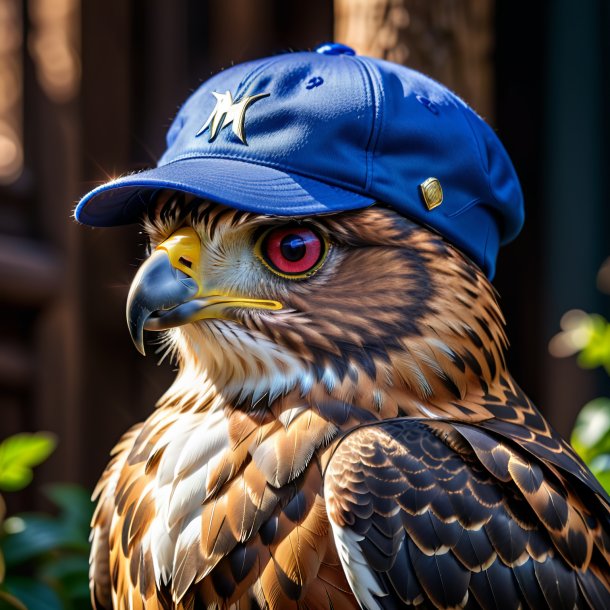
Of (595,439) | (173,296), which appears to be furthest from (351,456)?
(595,439)

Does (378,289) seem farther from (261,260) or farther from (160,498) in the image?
(160,498)

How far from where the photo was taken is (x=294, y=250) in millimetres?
1474

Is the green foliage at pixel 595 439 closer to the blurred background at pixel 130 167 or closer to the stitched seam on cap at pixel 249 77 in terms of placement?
the stitched seam on cap at pixel 249 77

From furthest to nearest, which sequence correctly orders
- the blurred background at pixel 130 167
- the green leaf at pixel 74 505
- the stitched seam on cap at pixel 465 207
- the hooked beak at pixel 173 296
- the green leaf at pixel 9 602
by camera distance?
1. the blurred background at pixel 130 167
2. the green leaf at pixel 74 505
3. the green leaf at pixel 9 602
4. the stitched seam on cap at pixel 465 207
5. the hooked beak at pixel 173 296

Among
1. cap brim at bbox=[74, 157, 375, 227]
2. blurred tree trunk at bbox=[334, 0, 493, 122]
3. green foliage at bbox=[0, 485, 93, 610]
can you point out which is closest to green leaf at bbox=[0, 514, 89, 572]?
green foliage at bbox=[0, 485, 93, 610]

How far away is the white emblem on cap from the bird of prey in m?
0.01

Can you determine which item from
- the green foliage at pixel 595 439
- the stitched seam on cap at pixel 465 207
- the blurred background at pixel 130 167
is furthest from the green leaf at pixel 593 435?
the blurred background at pixel 130 167

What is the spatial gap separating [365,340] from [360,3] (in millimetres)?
1077

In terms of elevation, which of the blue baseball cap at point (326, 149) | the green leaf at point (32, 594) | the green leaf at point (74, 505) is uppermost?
the blue baseball cap at point (326, 149)

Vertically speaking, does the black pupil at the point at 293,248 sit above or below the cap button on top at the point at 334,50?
below

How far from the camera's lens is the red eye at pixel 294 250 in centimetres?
147

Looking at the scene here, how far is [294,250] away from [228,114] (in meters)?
0.25

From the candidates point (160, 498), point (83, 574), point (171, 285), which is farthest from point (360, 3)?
point (83, 574)

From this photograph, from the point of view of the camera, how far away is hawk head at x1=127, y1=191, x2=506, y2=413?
1479mm
